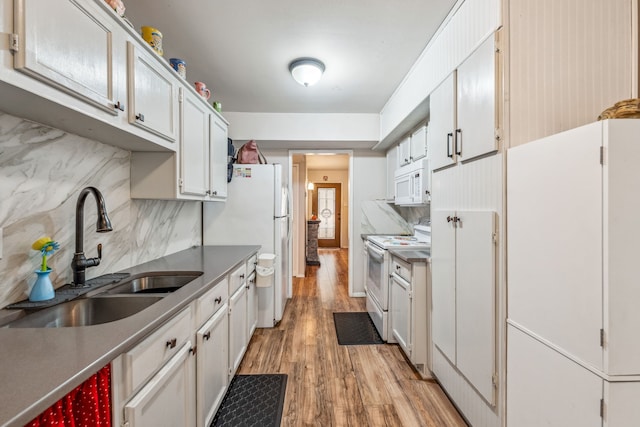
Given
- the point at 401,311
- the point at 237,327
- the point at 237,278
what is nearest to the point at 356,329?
the point at 401,311

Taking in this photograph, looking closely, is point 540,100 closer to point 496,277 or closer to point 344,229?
point 496,277

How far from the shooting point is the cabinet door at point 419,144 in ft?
8.78

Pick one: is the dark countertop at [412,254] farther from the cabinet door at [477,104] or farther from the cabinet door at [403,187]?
the cabinet door at [477,104]

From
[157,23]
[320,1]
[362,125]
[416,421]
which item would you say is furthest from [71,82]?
[362,125]

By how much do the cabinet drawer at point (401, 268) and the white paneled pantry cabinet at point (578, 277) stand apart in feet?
3.29

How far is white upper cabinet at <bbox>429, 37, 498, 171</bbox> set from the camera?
54.7 inches

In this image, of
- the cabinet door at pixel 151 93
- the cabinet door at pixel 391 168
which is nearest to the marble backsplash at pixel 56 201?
the cabinet door at pixel 151 93

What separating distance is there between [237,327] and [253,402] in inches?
19.5

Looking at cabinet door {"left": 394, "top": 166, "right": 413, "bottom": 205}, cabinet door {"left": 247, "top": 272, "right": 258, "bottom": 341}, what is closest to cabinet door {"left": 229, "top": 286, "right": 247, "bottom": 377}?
cabinet door {"left": 247, "top": 272, "right": 258, "bottom": 341}

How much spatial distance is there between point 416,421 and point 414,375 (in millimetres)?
499

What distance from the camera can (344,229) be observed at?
904 centimetres

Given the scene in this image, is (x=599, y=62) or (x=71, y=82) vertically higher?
(x=599, y=62)

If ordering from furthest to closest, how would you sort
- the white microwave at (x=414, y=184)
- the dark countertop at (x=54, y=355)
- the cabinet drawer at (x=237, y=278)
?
the white microwave at (x=414, y=184), the cabinet drawer at (x=237, y=278), the dark countertop at (x=54, y=355)

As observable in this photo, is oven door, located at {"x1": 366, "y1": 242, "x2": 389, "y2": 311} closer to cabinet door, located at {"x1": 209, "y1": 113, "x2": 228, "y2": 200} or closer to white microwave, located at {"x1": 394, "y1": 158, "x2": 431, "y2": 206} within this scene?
white microwave, located at {"x1": 394, "y1": 158, "x2": 431, "y2": 206}
